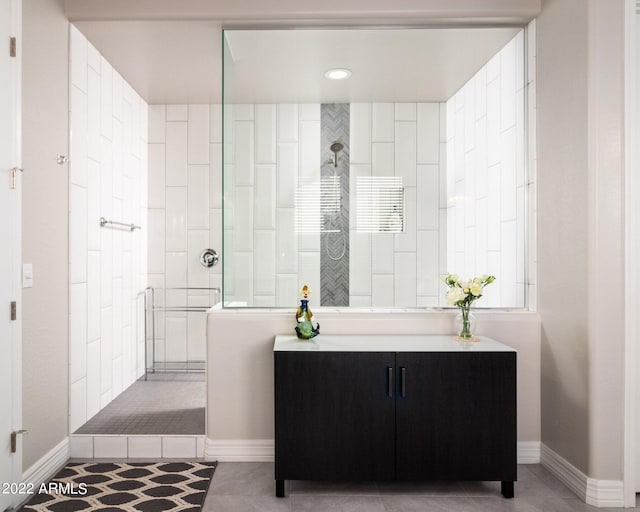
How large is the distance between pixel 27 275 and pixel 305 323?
135 cm

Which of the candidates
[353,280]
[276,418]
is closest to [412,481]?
[276,418]

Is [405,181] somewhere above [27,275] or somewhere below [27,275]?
above

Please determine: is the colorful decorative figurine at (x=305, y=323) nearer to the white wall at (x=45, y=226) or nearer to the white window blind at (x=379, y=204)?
the white window blind at (x=379, y=204)

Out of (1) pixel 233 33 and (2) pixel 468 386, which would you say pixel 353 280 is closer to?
(2) pixel 468 386

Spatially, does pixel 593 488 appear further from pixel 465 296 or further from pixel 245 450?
pixel 245 450

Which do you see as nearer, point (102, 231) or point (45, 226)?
point (45, 226)

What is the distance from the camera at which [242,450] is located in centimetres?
262

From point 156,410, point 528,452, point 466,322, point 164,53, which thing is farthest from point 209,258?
point 528,452

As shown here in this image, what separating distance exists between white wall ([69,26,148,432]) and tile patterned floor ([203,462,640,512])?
109 cm

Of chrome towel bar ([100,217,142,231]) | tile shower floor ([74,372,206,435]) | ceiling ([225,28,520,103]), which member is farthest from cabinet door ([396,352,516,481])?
chrome towel bar ([100,217,142,231])

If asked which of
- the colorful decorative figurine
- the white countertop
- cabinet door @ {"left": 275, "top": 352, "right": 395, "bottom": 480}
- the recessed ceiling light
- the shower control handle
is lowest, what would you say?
cabinet door @ {"left": 275, "top": 352, "right": 395, "bottom": 480}

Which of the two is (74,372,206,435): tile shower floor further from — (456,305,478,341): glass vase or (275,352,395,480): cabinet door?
(456,305,478,341): glass vase

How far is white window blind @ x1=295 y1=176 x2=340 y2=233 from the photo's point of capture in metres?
2.91

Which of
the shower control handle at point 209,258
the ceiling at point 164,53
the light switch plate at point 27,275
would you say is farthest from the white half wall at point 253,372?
the ceiling at point 164,53
